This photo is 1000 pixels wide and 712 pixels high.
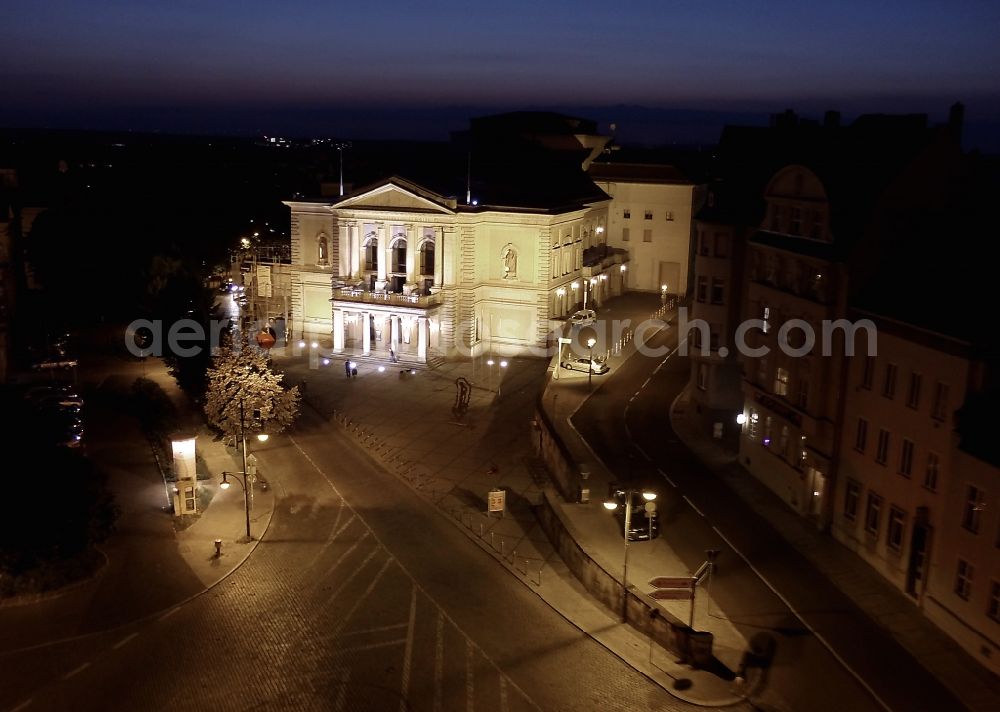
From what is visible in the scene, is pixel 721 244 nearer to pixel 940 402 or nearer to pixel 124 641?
pixel 940 402

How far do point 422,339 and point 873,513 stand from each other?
131ft

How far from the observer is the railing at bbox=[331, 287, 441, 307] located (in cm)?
6862

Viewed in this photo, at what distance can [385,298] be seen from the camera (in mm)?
70000

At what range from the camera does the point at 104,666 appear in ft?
92.6

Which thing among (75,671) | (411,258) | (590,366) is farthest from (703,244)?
(75,671)

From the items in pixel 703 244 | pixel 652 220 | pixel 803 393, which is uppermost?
pixel 703 244

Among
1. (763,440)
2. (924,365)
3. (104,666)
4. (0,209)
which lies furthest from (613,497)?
(0,209)

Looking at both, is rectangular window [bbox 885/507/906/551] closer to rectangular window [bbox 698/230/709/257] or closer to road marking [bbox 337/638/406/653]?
road marking [bbox 337/638/406/653]

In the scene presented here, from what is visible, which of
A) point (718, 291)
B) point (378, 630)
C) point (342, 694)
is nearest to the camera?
point (342, 694)

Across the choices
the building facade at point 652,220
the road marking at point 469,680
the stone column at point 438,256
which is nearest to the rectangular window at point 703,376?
the stone column at point 438,256

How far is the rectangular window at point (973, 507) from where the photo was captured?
2857 cm

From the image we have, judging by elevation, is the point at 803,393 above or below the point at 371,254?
below

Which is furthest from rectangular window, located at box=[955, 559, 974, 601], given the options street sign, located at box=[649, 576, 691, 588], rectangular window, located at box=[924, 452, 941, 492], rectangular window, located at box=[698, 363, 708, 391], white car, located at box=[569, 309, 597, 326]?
white car, located at box=[569, 309, 597, 326]

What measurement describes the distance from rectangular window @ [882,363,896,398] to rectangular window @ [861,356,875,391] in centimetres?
86
